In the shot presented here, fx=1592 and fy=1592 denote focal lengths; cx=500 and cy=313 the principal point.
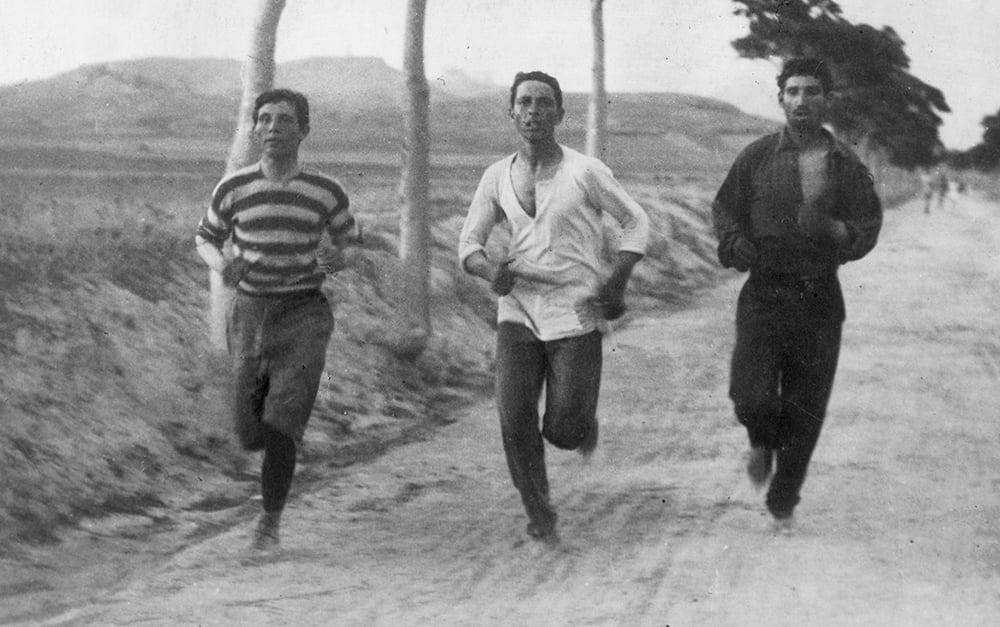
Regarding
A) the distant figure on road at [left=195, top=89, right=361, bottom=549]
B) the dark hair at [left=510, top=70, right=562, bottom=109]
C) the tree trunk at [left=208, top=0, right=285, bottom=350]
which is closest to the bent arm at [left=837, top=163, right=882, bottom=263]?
the dark hair at [left=510, top=70, right=562, bottom=109]

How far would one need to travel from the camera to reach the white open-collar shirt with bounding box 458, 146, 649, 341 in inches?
248

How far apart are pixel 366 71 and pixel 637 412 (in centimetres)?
306

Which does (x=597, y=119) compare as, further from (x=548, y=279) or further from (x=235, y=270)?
(x=235, y=270)

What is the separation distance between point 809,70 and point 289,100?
82.6 inches

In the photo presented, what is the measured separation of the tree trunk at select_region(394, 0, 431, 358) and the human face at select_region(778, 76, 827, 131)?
355 cm

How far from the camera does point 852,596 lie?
5.73m

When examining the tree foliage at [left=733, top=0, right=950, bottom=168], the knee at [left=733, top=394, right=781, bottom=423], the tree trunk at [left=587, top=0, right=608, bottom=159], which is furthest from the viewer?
the tree trunk at [left=587, top=0, right=608, bottom=159]

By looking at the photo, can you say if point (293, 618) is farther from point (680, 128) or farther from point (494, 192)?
point (680, 128)

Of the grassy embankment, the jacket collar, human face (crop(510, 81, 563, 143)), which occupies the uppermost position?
human face (crop(510, 81, 563, 143))

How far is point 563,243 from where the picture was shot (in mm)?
6301

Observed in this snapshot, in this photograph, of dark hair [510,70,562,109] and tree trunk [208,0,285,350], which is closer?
dark hair [510,70,562,109]

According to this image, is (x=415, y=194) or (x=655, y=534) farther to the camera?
(x=415, y=194)

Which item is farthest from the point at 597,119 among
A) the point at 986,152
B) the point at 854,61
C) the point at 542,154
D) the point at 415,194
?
the point at 542,154

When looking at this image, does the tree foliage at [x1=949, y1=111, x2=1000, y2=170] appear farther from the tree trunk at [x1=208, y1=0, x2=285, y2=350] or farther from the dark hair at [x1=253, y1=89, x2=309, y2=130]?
the tree trunk at [x1=208, y1=0, x2=285, y2=350]
